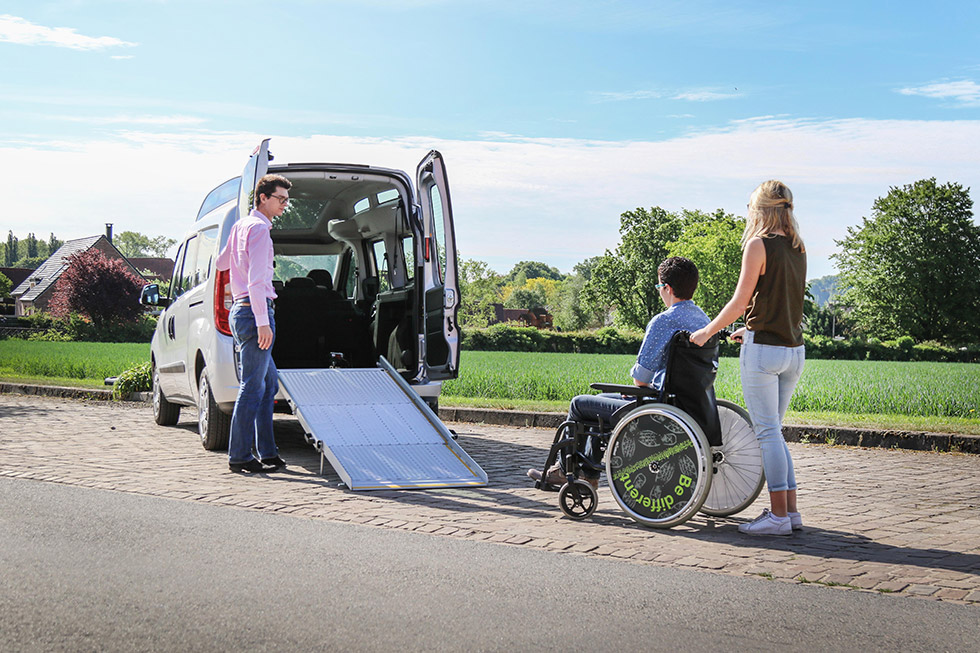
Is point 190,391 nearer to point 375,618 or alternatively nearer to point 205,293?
point 205,293

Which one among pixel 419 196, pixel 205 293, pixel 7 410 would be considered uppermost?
pixel 419 196

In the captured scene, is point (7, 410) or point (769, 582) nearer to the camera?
point (769, 582)

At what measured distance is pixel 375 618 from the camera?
4.16 meters

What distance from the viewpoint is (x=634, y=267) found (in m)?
87.8

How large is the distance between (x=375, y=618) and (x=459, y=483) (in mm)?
3621

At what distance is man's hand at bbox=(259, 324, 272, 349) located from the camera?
320 inches

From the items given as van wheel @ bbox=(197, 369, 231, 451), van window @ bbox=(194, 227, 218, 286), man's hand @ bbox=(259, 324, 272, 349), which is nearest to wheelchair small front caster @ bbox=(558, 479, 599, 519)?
man's hand @ bbox=(259, 324, 272, 349)

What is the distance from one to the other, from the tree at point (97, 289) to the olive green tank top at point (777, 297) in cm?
7294

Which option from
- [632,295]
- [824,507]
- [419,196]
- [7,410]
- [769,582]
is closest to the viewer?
[769,582]

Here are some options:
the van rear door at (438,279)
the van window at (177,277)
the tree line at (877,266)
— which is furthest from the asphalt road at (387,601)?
the tree line at (877,266)

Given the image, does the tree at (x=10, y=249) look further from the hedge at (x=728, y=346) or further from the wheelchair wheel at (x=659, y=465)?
the wheelchair wheel at (x=659, y=465)

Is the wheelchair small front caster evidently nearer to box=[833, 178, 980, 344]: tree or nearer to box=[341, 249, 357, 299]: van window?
box=[341, 249, 357, 299]: van window

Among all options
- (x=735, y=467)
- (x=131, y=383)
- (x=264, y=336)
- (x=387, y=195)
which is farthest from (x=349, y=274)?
(x=131, y=383)

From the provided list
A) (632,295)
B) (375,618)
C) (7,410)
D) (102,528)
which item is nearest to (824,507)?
(375,618)
